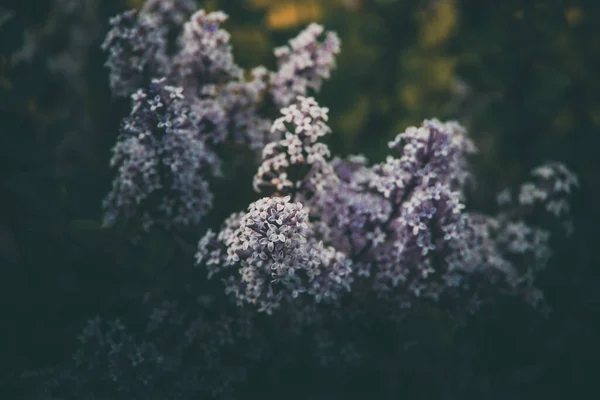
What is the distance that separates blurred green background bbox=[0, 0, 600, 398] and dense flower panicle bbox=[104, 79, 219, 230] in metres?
0.12

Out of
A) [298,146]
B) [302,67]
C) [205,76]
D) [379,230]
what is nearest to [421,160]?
[379,230]

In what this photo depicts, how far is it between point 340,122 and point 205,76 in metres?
1.12

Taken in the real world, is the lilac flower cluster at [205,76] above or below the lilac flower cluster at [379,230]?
above

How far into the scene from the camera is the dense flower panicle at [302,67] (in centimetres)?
226

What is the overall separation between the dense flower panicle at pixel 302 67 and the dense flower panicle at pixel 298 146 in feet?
0.70

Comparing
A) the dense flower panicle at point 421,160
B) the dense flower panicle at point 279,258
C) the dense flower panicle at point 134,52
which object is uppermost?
the dense flower panicle at point 134,52

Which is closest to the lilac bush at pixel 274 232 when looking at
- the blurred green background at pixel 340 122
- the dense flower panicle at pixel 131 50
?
the dense flower panicle at pixel 131 50

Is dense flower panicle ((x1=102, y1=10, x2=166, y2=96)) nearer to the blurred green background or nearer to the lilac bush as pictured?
the lilac bush

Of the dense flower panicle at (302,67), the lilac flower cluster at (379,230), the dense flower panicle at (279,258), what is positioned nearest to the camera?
the dense flower panicle at (279,258)

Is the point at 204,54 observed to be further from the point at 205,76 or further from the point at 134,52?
the point at 134,52

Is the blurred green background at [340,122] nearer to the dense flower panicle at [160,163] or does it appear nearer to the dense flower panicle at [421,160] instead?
the dense flower panicle at [160,163]

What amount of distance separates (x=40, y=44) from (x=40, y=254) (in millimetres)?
1274

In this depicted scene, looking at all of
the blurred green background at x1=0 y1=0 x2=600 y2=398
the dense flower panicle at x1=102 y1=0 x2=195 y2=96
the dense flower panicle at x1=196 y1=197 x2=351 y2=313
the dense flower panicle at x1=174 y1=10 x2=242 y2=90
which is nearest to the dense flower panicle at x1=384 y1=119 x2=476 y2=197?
the dense flower panicle at x1=196 y1=197 x2=351 y2=313

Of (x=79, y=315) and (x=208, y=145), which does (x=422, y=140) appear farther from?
(x=79, y=315)
